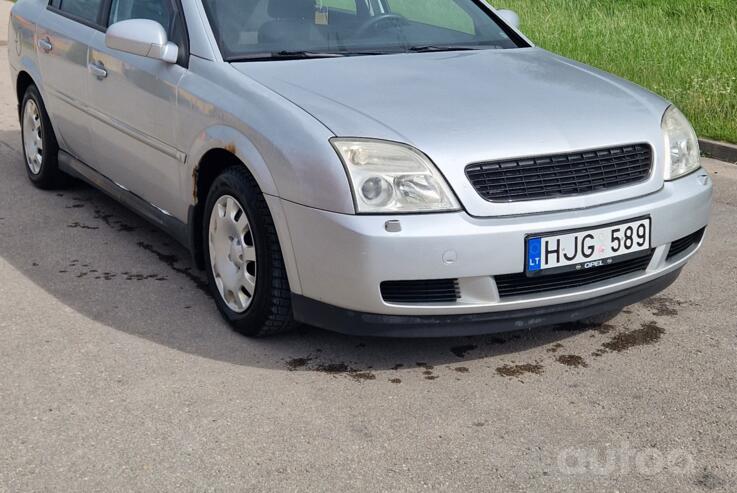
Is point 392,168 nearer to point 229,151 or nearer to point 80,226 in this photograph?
point 229,151

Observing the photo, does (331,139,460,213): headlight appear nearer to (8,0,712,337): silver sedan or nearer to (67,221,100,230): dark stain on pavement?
(8,0,712,337): silver sedan

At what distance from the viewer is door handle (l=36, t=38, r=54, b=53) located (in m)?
6.07

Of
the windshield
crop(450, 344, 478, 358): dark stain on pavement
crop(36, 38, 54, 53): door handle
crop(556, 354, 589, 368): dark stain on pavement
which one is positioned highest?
the windshield

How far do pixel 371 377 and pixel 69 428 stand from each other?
42.7 inches

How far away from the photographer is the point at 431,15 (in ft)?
17.0

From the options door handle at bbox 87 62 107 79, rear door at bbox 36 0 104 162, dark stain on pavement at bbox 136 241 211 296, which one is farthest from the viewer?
rear door at bbox 36 0 104 162

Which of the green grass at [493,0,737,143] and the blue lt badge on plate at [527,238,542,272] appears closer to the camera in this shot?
the blue lt badge on plate at [527,238,542,272]

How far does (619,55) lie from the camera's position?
31.1 ft

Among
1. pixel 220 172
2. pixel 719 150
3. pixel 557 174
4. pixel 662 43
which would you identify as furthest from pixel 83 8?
pixel 662 43

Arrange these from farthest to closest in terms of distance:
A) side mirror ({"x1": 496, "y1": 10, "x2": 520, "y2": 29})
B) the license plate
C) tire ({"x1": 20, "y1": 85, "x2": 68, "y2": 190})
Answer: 1. tire ({"x1": 20, "y1": 85, "x2": 68, "y2": 190})
2. side mirror ({"x1": 496, "y1": 10, "x2": 520, "y2": 29})
3. the license plate

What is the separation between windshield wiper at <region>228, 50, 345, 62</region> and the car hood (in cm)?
6

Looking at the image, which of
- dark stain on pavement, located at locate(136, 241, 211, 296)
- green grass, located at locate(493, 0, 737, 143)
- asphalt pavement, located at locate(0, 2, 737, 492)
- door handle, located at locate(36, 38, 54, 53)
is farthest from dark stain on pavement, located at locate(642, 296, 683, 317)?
door handle, located at locate(36, 38, 54, 53)

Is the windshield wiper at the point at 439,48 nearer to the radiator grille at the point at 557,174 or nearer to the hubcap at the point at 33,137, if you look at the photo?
the radiator grille at the point at 557,174

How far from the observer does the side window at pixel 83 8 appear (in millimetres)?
5676
